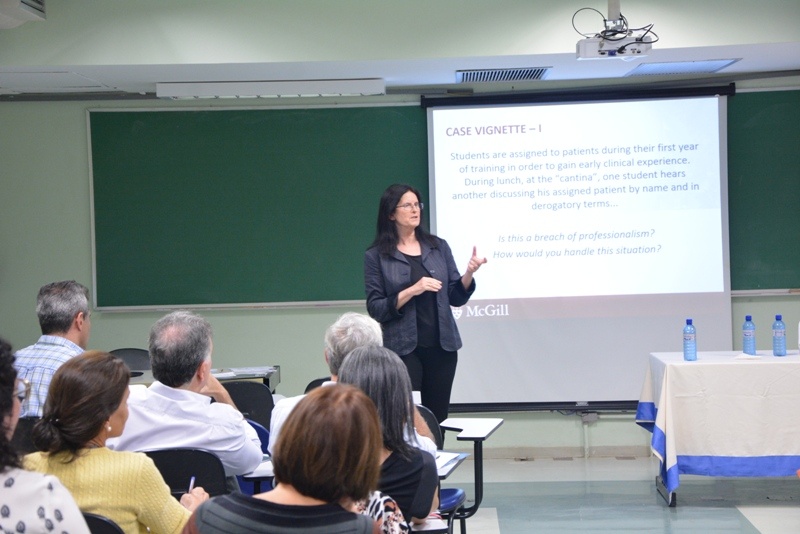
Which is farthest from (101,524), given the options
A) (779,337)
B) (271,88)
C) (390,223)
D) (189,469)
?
(271,88)

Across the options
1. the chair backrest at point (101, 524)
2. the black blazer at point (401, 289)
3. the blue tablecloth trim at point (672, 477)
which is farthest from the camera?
the blue tablecloth trim at point (672, 477)

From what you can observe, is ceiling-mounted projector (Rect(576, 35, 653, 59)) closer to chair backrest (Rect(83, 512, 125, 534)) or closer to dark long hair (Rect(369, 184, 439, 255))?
dark long hair (Rect(369, 184, 439, 255))

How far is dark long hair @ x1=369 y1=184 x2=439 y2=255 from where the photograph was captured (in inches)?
167

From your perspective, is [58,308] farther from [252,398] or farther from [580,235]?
[580,235]

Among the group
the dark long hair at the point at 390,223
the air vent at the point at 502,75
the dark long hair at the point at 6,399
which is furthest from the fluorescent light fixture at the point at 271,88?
the dark long hair at the point at 6,399

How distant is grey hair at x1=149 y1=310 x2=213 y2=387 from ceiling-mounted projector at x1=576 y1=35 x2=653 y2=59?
2563mm

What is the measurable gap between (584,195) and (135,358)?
2.85 metres

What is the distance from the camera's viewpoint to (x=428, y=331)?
4207mm

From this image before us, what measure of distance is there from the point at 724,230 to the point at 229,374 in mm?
3136

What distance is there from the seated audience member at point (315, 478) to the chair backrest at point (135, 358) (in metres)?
3.60

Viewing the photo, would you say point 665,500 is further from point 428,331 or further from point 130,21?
→ point 130,21

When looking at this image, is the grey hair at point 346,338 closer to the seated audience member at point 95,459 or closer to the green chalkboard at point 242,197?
the seated audience member at point 95,459

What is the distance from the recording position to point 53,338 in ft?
10.9

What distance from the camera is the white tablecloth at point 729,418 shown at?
448 centimetres
